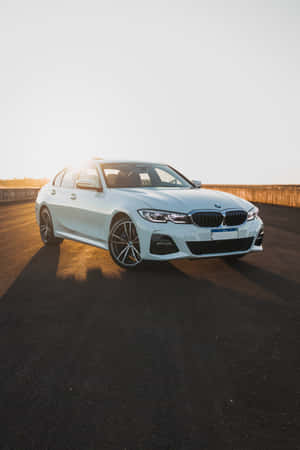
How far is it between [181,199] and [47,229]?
3.64 m

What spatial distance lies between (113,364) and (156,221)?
303 centimetres

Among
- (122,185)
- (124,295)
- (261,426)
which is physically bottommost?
(124,295)

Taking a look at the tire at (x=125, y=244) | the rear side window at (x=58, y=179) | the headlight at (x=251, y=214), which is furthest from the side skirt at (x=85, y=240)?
the headlight at (x=251, y=214)

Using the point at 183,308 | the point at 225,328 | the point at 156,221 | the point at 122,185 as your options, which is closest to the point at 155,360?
the point at 225,328

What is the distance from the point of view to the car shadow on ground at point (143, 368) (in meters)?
2.31

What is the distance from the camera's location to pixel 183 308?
457cm

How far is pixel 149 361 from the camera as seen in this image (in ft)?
10.6

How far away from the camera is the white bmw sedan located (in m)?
5.97

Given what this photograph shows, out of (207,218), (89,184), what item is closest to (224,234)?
(207,218)

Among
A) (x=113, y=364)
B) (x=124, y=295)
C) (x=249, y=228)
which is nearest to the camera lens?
(x=113, y=364)

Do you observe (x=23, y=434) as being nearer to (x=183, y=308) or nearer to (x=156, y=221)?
(x=183, y=308)

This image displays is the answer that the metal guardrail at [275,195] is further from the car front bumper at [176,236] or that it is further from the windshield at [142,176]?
the car front bumper at [176,236]

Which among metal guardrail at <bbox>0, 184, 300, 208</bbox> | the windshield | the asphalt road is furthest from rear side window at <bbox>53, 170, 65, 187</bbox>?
metal guardrail at <bbox>0, 184, 300, 208</bbox>

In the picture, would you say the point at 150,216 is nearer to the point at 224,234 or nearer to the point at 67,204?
the point at 224,234
